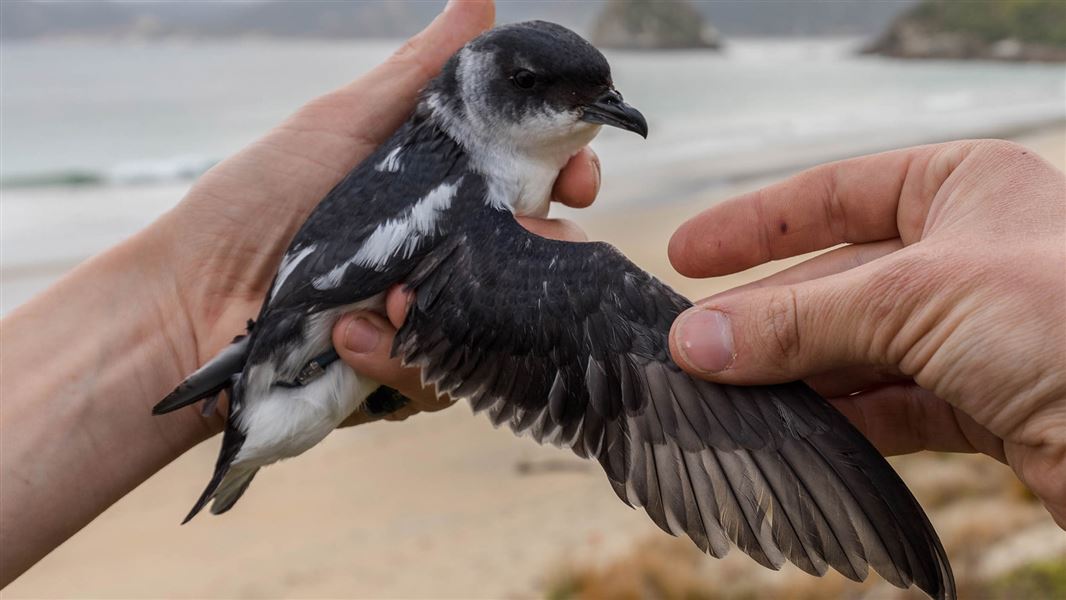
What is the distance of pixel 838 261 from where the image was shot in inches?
110

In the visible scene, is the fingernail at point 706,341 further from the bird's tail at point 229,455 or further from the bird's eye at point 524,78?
the bird's tail at point 229,455

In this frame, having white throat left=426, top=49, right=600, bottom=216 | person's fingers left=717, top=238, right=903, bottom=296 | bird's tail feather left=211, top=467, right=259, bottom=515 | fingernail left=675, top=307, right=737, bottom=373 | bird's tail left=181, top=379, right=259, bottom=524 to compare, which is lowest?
bird's tail feather left=211, top=467, right=259, bottom=515

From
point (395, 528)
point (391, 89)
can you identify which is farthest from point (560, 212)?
point (391, 89)

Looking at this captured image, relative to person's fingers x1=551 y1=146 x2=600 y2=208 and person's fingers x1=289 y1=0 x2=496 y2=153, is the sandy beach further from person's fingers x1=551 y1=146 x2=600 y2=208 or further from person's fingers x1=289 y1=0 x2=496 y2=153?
person's fingers x1=289 y1=0 x2=496 y2=153

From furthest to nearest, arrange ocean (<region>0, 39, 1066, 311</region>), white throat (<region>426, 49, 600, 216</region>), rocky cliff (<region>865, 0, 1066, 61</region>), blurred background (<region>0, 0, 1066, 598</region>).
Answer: rocky cliff (<region>865, 0, 1066, 61</region>) → ocean (<region>0, 39, 1066, 311</region>) → blurred background (<region>0, 0, 1066, 598</region>) → white throat (<region>426, 49, 600, 216</region>)

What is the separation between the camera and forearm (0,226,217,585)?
284 cm

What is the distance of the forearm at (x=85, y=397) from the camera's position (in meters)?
2.84

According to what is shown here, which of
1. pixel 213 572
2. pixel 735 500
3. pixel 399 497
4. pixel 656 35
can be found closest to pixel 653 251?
pixel 399 497

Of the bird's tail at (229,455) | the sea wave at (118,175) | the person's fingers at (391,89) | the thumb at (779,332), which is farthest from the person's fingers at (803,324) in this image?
the sea wave at (118,175)

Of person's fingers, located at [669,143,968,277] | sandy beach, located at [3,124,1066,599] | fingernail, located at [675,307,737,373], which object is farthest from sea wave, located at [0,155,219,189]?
fingernail, located at [675,307,737,373]

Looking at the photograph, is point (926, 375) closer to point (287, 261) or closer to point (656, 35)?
point (287, 261)

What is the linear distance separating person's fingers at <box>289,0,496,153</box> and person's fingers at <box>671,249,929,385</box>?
1.91 meters

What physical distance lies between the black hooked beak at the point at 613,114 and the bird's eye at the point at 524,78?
8.1 inches

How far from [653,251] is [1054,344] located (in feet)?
38.6
